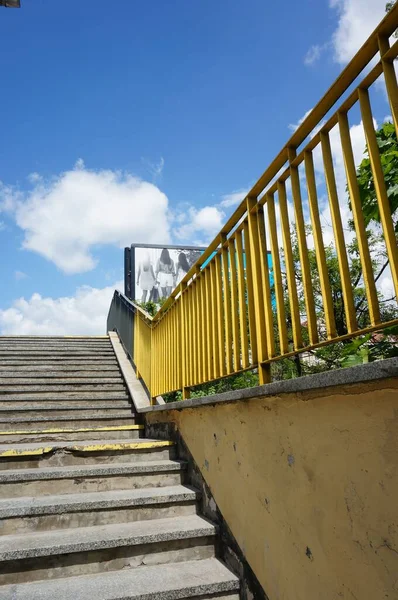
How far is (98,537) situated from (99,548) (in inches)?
3.5

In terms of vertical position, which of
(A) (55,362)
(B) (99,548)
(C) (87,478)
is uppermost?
(A) (55,362)

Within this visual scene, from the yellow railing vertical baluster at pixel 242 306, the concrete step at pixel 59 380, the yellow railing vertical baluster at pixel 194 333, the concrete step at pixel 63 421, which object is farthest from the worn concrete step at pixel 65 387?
the yellow railing vertical baluster at pixel 242 306

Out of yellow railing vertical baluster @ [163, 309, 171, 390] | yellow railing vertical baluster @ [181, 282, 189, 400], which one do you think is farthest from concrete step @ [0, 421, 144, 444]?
yellow railing vertical baluster @ [181, 282, 189, 400]

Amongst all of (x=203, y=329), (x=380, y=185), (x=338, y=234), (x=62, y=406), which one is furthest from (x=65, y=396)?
(x=380, y=185)

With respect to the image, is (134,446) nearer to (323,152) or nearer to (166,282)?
(323,152)

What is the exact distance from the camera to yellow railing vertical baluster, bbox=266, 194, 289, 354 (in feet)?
6.77

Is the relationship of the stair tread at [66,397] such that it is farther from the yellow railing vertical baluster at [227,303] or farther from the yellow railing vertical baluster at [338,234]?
the yellow railing vertical baluster at [338,234]

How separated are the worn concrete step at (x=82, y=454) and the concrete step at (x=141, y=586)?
1252mm

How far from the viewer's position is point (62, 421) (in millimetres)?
5246

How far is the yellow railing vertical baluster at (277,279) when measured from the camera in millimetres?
2064

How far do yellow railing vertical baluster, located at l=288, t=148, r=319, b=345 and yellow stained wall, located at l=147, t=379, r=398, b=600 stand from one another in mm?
270

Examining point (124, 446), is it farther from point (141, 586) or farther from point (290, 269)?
point (290, 269)

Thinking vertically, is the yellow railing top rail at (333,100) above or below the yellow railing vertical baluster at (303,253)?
above

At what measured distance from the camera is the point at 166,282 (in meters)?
17.7
